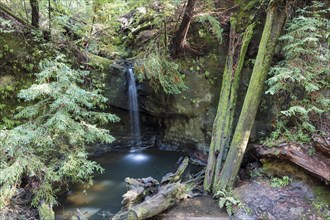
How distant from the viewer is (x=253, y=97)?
5.88 m

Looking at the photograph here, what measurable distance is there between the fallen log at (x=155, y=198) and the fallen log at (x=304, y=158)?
1.95 meters

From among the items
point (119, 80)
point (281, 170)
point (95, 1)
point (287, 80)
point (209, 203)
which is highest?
point (95, 1)

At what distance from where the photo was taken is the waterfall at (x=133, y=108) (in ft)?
27.7

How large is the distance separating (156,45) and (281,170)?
4.82 metres

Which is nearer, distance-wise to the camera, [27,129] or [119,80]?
[27,129]

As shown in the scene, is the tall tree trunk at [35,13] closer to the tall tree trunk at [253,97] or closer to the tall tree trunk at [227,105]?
the tall tree trunk at [227,105]

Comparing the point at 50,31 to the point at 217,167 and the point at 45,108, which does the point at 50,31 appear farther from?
the point at 217,167

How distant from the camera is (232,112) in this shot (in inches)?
259

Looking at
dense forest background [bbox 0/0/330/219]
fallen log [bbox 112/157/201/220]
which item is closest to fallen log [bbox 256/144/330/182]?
dense forest background [bbox 0/0/330/219]

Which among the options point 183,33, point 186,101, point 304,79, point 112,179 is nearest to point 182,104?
point 186,101

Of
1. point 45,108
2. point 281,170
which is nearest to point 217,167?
point 281,170

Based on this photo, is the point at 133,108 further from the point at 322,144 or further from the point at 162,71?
the point at 322,144

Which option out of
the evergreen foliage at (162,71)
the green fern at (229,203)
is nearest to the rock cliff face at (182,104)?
the evergreen foliage at (162,71)

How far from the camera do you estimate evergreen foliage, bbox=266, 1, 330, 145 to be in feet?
17.0
